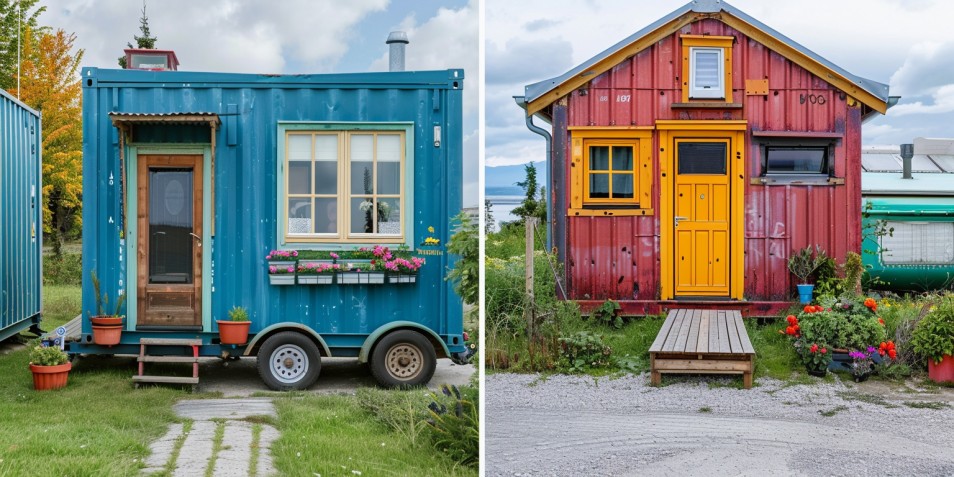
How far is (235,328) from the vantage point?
6.23 meters

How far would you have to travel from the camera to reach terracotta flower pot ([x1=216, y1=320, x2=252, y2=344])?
6.23m

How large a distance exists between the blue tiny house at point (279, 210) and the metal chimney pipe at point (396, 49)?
0.33 metres

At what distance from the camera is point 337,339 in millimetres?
6434

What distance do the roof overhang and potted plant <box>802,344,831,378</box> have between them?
3363 millimetres

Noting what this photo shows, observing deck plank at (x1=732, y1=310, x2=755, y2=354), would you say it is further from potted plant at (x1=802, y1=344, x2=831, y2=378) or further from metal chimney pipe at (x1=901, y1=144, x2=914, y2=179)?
metal chimney pipe at (x1=901, y1=144, x2=914, y2=179)

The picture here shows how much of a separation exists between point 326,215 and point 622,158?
11.5 feet

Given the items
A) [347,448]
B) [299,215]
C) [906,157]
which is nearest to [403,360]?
[299,215]

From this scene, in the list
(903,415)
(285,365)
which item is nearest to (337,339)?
(285,365)

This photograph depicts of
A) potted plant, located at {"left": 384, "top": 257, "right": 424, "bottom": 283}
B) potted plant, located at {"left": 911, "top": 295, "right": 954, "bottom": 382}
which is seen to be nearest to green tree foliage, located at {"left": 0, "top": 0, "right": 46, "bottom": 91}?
potted plant, located at {"left": 384, "top": 257, "right": 424, "bottom": 283}

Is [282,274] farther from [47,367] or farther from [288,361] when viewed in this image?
[47,367]

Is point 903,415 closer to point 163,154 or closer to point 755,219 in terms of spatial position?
point 755,219

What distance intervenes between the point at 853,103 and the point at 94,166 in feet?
24.6

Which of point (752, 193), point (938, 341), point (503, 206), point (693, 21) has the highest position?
point (693, 21)

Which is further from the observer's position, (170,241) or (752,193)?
(752,193)
